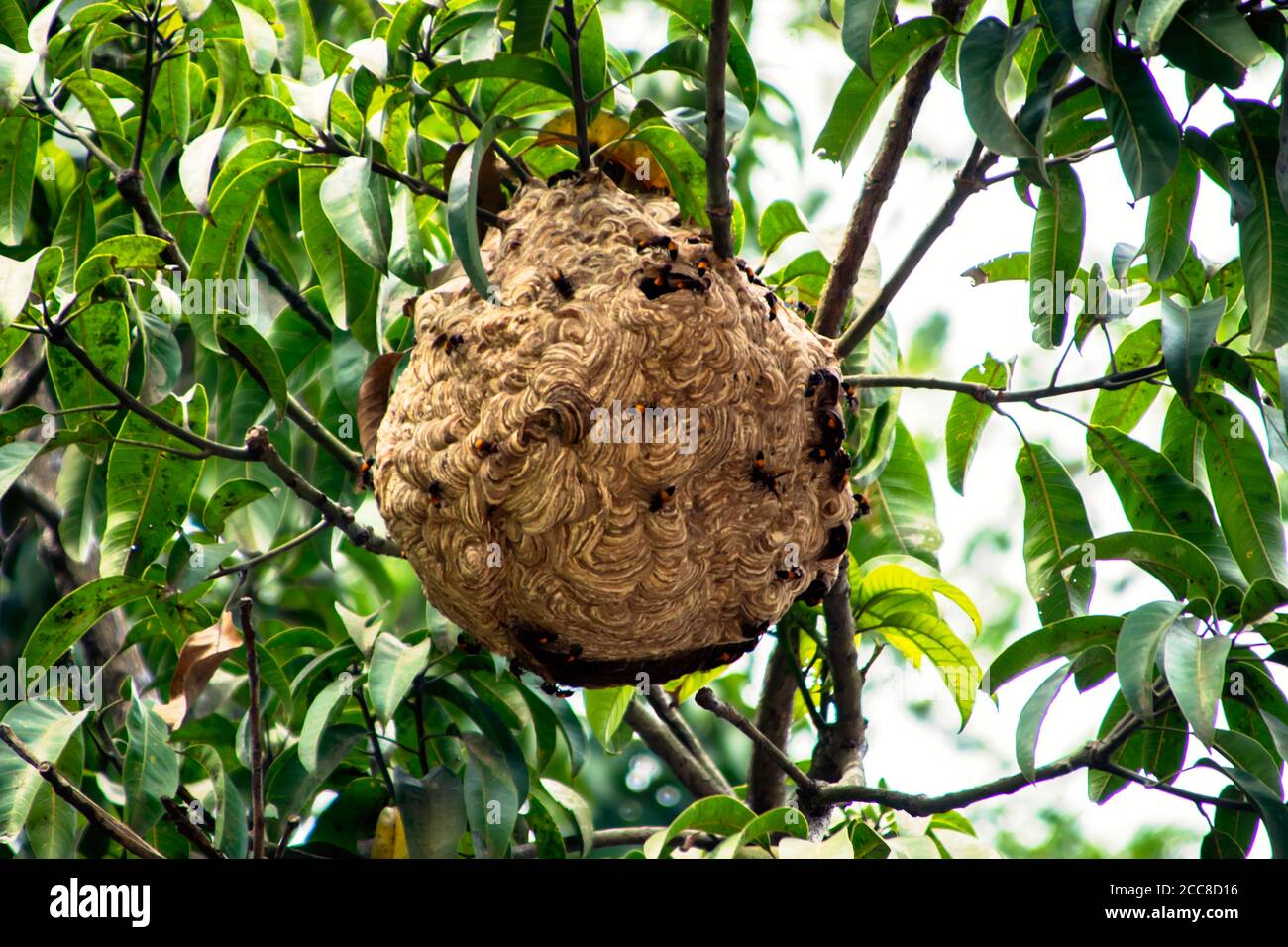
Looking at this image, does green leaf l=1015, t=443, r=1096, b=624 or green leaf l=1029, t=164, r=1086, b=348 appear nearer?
green leaf l=1029, t=164, r=1086, b=348

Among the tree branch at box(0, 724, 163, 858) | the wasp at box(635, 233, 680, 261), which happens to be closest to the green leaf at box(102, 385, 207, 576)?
the tree branch at box(0, 724, 163, 858)

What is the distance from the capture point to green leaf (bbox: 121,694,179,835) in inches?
109

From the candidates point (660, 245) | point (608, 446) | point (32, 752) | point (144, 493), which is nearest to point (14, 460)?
point (144, 493)

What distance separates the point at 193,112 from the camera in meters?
3.64

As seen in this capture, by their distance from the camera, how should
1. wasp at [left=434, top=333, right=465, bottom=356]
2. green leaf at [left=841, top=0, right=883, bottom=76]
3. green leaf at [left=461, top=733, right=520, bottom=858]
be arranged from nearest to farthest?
1. green leaf at [left=841, top=0, right=883, bottom=76]
2. wasp at [left=434, top=333, right=465, bottom=356]
3. green leaf at [left=461, top=733, right=520, bottom=858]

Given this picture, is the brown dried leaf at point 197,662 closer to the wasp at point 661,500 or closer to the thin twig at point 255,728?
the thin twig at point 255,728

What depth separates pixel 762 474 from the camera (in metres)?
2.57

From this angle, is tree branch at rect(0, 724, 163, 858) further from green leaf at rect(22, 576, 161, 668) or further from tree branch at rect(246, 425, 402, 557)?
tree branch at rect(246, 425, 402, 557)

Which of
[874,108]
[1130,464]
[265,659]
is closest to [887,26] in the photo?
[874,108]

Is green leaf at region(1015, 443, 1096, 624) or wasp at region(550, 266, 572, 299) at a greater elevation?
wasp at region(550, 266, 572, 299)

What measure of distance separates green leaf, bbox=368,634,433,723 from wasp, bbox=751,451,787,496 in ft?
2.97

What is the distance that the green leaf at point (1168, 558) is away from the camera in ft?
8.96

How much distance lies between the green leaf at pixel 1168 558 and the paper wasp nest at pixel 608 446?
1.76 ft
